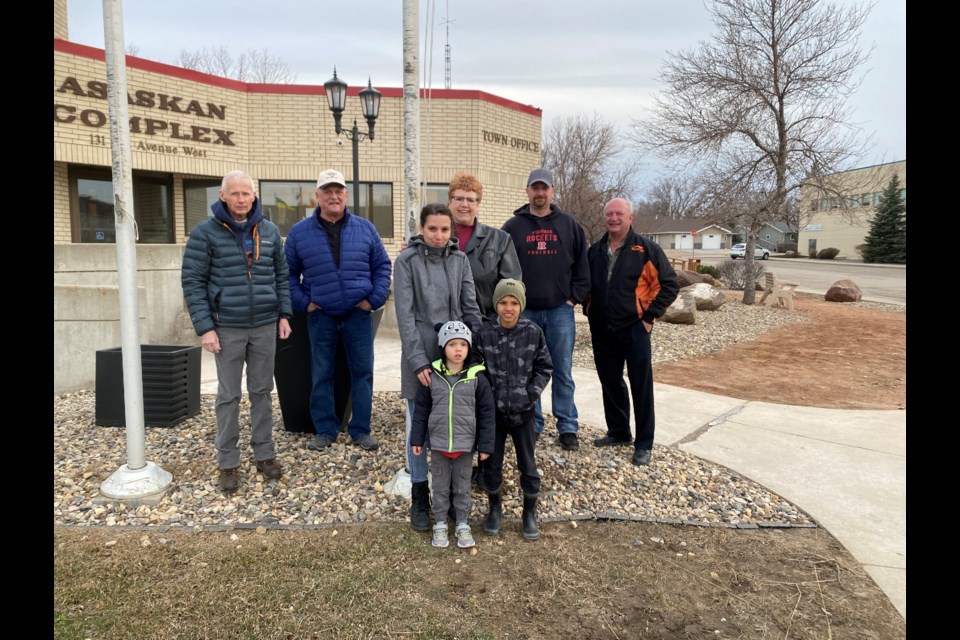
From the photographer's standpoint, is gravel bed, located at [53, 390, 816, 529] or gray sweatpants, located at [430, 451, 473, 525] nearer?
gray sweatpants, located at [430, 451, 473, 525]

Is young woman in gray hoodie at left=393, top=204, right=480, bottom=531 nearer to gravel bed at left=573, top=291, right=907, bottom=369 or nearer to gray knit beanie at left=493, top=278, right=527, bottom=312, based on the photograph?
gray knit beanie at left=493, top=278, right=527, bottom=312

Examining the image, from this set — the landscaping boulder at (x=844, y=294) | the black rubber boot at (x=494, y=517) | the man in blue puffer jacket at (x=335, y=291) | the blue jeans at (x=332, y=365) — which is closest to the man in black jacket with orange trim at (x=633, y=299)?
the black rubber boot at (x=494, y=517)

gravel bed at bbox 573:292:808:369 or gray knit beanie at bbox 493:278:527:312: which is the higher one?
gray knit beanie at bbox 493:278:527:312

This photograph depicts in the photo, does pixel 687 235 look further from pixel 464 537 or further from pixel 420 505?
pixel 464 537

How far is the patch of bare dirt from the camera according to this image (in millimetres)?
6562

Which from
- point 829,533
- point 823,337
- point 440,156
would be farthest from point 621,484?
point 440,156

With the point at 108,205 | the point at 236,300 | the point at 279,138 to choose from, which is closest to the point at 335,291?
the point at 236,300

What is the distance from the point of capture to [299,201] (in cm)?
1380

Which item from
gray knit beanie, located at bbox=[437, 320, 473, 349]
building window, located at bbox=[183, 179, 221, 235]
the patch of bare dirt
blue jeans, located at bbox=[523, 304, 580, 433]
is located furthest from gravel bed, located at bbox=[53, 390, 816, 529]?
building window, located at bbox=[183, 179, 221, 235]

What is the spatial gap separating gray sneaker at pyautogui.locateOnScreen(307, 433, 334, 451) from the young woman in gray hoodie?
122 cm

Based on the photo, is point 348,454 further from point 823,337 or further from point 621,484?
point 823,337

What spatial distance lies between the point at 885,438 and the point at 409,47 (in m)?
4.95

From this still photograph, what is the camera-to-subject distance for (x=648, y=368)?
14.3 feet

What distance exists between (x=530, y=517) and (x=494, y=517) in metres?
0.20
